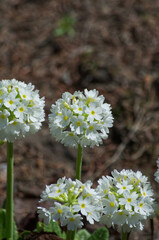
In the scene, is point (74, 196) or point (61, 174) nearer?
point (74, 196)

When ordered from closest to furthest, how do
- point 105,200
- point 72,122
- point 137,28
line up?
1. point 105,200
2. point 72,122
3. point 137,28

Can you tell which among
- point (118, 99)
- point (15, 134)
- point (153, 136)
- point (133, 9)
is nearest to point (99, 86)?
point (118, 99)

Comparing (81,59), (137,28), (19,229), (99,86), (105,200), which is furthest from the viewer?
(137,28)

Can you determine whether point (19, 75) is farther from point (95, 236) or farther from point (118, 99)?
point (95, 236)

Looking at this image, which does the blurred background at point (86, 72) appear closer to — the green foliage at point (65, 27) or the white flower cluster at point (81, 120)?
the green foliage at point (65, 27)

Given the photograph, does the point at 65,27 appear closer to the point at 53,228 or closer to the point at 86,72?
the point at 86,72

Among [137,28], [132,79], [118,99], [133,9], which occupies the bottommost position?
[118,99]

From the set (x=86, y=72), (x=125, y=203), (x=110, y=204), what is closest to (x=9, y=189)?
(x=110, y=204)
